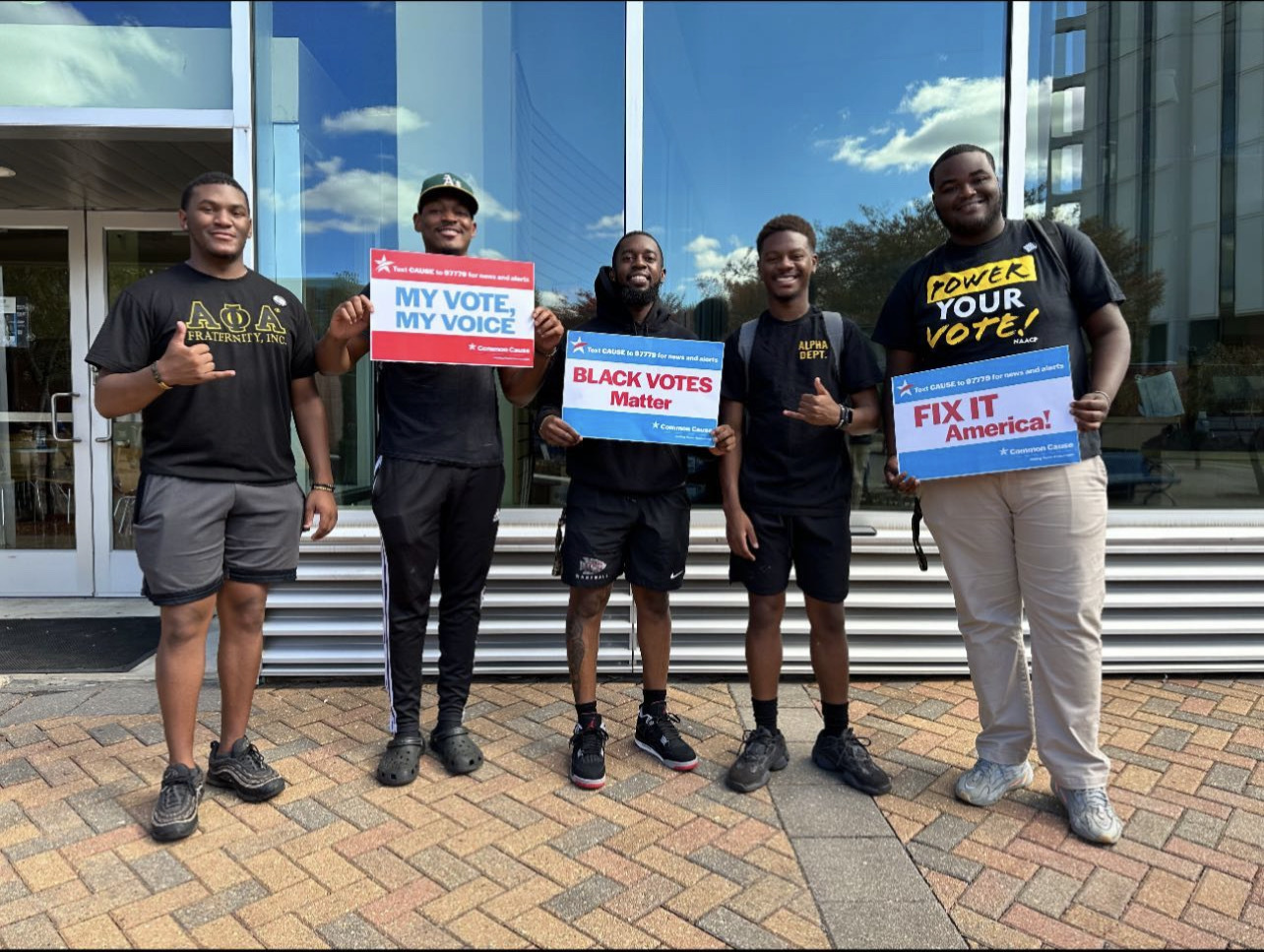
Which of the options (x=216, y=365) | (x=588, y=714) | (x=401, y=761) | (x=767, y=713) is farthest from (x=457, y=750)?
(x=216, y=365)

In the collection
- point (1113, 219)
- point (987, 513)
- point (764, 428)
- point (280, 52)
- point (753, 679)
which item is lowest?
point (753, 679)

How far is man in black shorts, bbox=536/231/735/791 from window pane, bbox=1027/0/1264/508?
2.56 m

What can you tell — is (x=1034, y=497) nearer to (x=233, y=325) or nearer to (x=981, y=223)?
(x=981, y=223)

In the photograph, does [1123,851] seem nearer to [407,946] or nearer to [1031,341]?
[1031,341]

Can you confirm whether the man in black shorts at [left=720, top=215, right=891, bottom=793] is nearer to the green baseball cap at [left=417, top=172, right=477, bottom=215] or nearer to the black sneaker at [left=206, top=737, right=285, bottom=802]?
the green baseball cap at [left=417, top=172, right=477, bottom=215]

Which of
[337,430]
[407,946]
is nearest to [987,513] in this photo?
[407,946]

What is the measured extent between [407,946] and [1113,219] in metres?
4.69

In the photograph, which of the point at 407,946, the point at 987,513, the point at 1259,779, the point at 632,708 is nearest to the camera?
the point at 407,946

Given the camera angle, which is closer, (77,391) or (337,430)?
(337,430)

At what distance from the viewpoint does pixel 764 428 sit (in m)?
3.04

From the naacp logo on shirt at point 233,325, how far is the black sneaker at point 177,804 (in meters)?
1.43

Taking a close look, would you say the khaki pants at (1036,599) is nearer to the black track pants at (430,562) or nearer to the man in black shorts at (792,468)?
the man in black shorts at (792,468)

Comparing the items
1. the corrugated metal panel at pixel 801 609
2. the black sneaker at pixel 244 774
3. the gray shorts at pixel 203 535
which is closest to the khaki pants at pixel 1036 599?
the corrugated metal panel at pixel 801 609

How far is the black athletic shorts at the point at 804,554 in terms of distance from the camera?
3.01 metres
